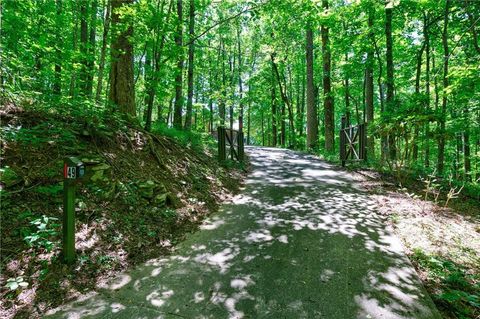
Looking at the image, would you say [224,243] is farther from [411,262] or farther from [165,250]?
[411,262]

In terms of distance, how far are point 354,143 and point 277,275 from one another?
7.31 metres

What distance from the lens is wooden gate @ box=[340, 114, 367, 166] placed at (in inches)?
348

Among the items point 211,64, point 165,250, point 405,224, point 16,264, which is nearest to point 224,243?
point 165,250

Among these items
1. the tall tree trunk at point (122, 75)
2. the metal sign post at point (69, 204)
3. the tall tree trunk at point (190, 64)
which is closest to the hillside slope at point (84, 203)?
A: the metal sign post at point (69, 204)

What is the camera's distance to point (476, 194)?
7074mm

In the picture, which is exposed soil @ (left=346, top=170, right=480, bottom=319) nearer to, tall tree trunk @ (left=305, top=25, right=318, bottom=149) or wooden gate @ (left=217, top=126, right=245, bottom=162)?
wooden gate @ (left=217, top=126, right=245, bottom=162)

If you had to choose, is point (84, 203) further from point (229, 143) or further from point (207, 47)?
point (207, 47)

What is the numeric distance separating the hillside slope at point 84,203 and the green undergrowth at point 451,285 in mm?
3286

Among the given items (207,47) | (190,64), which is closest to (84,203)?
(190,64)

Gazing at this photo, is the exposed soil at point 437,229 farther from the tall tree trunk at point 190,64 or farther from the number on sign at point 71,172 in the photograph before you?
the tall tree trunk at point 190,64

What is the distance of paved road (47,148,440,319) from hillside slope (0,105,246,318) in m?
0.33

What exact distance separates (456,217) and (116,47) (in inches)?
323

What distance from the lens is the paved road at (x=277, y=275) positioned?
2.70 metres

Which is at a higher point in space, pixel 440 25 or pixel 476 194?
pixel 440 25
